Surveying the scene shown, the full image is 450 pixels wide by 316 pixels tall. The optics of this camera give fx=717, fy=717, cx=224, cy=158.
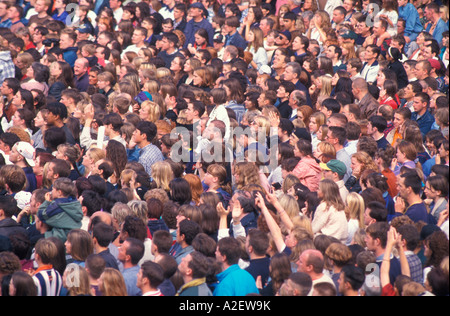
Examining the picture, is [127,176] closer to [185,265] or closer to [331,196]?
[331,196]

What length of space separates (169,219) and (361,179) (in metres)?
Answer: 2.50

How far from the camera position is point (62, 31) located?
15312 millimetres

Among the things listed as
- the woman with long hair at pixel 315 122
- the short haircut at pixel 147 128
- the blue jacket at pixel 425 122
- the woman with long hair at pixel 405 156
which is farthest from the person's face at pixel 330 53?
the short haircut at pixel 147 128

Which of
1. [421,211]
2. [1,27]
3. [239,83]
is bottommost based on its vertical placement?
[421,211]

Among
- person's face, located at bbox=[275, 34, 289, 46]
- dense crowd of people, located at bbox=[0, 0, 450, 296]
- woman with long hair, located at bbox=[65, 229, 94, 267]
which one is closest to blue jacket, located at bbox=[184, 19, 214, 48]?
dense crowd of people, located at bbox=[0, 0, 450, 296]

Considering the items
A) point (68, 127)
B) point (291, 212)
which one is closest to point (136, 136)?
point (68, 127)

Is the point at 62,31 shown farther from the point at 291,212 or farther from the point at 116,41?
the point at 291,212

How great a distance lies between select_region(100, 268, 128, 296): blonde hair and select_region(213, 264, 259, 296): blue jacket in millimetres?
888

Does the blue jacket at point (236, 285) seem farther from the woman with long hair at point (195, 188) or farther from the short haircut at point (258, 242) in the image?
the woman with long hair at point (195, 188)

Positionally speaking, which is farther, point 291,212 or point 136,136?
point 136,136

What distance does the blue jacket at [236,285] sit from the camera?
6492mm

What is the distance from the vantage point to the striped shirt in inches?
259

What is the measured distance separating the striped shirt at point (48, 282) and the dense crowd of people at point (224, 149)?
0.02 metres

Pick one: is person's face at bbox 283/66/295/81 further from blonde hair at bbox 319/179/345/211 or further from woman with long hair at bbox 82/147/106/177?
blonde hair at bbox 319/179/345/211
